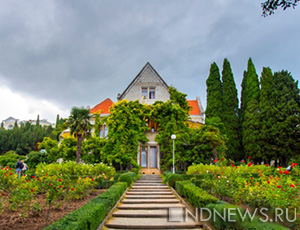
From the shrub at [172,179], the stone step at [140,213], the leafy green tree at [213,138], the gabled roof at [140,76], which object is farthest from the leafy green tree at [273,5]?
the gabled roof at [140,76]

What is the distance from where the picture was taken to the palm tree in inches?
787

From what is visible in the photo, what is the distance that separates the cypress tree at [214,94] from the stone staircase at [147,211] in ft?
68.0

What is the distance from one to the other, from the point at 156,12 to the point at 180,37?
4.93m

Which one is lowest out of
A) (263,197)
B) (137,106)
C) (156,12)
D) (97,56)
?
(263,197)

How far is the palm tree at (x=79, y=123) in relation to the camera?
20.0 meters

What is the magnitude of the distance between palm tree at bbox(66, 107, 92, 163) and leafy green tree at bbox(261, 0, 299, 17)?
58.0 feet

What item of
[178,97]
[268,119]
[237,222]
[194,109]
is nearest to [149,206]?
[237,222]

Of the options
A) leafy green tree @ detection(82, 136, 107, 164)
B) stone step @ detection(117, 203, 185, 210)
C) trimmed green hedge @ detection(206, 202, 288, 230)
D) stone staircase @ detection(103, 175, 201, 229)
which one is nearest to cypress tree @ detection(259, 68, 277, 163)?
stone staircase @ detection(103, 175, 201, 229)

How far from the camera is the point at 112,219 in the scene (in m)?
7.54

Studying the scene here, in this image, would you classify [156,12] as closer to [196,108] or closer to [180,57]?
[180,57]

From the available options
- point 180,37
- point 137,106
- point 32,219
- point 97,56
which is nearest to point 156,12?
point 180,37

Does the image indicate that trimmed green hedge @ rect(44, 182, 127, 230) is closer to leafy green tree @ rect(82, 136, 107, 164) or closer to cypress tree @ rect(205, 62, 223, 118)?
leafy green tree @ rect(82, 136, 107, 164)

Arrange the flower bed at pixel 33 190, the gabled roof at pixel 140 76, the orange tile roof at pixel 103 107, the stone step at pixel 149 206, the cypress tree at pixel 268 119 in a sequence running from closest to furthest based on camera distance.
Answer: the flower bed at pixel 33 190 < the stone step at pixel 149 206 < the gabled roof at pixel 140 76 < the cypress tree at pixel 268 119 < the orange tile roof at pixel 103 107

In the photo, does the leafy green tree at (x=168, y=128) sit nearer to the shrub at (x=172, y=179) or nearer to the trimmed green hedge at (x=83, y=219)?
the shrub at (x=172, y=179)
